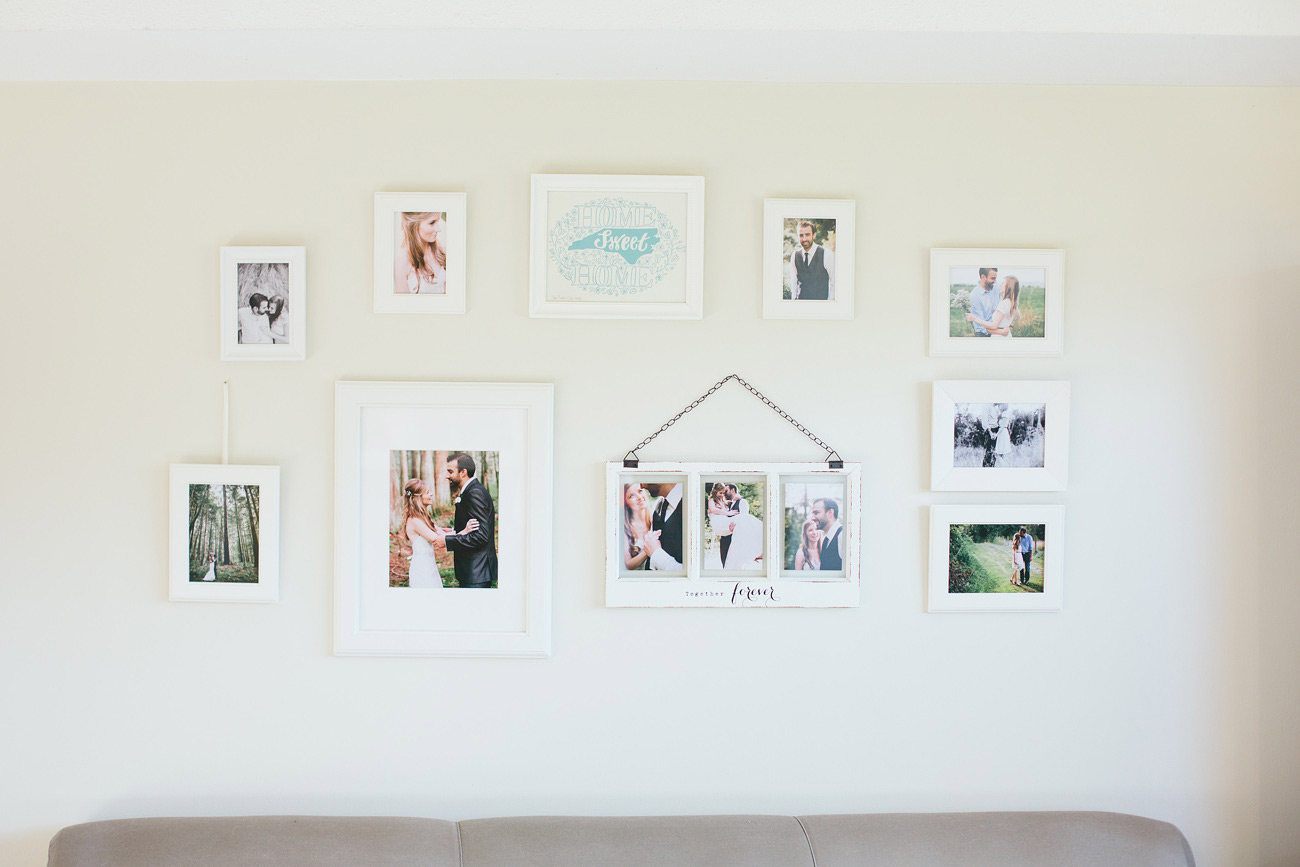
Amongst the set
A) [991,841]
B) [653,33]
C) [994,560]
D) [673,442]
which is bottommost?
[991,841]

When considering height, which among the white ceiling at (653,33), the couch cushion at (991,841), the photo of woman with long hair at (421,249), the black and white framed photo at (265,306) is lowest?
the couch cushion at (991,841)

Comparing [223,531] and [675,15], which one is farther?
[223,531]

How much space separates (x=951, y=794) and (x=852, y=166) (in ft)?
4.04

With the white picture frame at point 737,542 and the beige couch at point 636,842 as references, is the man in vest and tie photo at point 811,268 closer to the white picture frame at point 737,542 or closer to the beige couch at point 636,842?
the white picture frame at point 737,542

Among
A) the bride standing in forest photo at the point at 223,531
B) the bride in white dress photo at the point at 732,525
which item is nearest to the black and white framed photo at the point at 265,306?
the bride standing in forest photo at the point at 223,531

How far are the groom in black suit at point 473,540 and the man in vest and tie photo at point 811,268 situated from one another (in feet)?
2.33

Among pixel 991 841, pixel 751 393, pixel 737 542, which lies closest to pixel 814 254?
pixel 751 393

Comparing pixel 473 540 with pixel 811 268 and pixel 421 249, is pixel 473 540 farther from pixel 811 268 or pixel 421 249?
pixel 811 268

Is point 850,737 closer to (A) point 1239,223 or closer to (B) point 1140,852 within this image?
(B) point 1140,852

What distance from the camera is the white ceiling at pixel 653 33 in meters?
1.25

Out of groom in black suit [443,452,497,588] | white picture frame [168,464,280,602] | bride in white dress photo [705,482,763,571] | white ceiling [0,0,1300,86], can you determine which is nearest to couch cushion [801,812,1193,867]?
bride in white dress photo [705,482,763,571]

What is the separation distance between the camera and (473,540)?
144 centimetres

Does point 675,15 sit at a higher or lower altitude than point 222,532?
higher

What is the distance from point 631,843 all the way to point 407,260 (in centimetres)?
113
